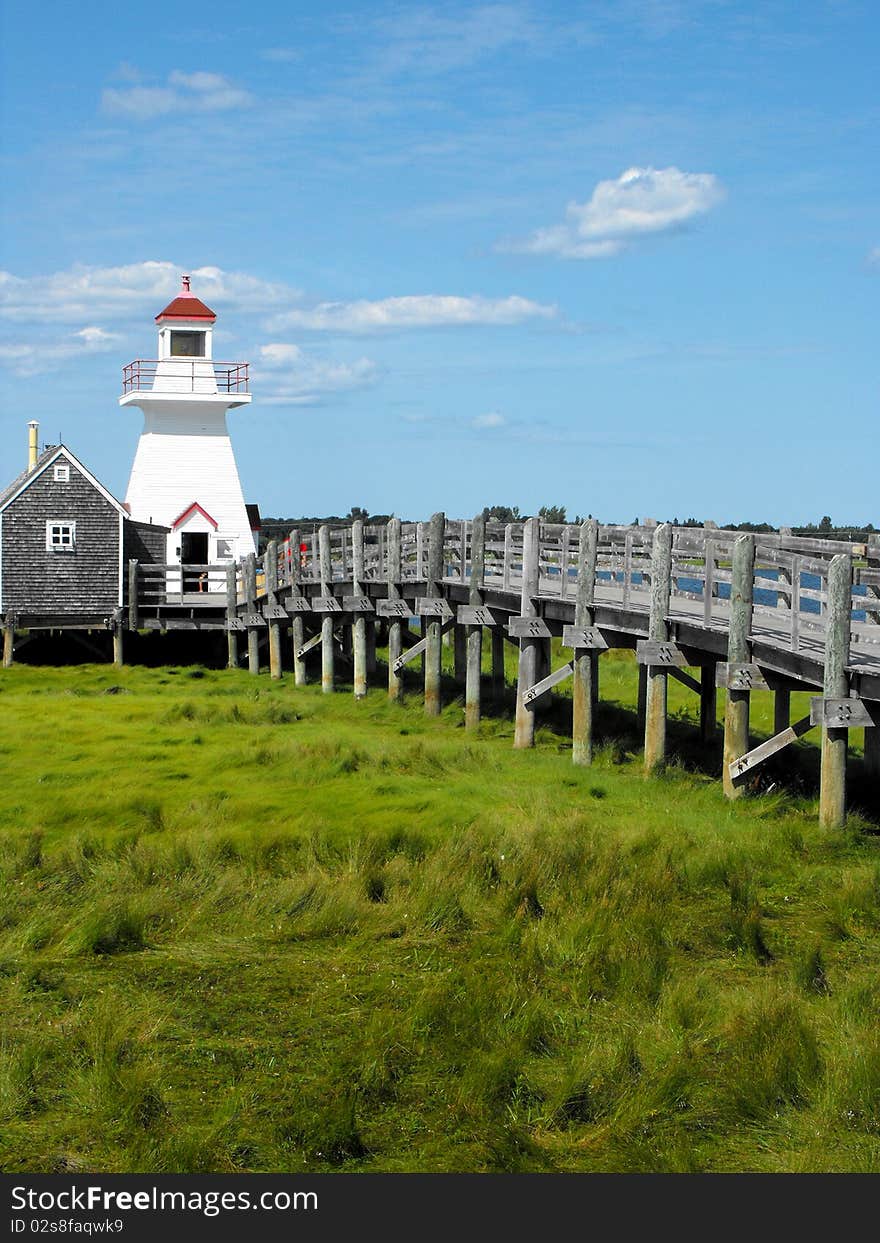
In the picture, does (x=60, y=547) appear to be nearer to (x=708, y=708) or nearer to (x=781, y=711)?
(x=708, y=708)

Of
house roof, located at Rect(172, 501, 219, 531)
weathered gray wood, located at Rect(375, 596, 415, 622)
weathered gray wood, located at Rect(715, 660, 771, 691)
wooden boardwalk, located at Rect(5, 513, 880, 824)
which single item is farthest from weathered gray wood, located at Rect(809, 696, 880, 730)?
house roof, located at Rect(172, 501, 219, 531)

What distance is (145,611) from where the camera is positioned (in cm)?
4084

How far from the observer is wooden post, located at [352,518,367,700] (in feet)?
99.9

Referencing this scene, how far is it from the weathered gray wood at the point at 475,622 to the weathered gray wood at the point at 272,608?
10021 millimetres

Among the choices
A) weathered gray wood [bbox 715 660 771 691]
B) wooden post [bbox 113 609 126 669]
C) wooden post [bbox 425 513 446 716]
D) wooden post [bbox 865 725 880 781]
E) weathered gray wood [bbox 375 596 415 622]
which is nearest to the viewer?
weathered gray wood [bbox 715 660 771 691]

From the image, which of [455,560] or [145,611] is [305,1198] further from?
[145,611]

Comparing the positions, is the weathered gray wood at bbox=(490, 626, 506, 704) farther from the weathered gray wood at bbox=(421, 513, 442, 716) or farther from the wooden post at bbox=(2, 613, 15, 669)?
the wooden post at bbox=(2, 613, 15, 669)

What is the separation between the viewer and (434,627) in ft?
89.2

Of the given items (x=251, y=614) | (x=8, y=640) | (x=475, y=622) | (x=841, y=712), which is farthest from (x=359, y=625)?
(x=841, y=712)

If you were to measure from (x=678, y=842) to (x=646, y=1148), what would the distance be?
20.8 feet

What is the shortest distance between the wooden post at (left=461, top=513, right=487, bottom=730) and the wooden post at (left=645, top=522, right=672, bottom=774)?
5.72 metres

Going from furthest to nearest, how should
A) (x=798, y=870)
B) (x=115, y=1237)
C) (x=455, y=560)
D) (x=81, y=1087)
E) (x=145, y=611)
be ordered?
1. (x=145, y=611)
2. (x=455, y=560)
3. (x=798, y=870)
4. (x=81, y=1087)
5. (x=115, y=1237)

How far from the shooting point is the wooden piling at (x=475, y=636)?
24.8 meters

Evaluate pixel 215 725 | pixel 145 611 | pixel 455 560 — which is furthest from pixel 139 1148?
pixel 145 611
